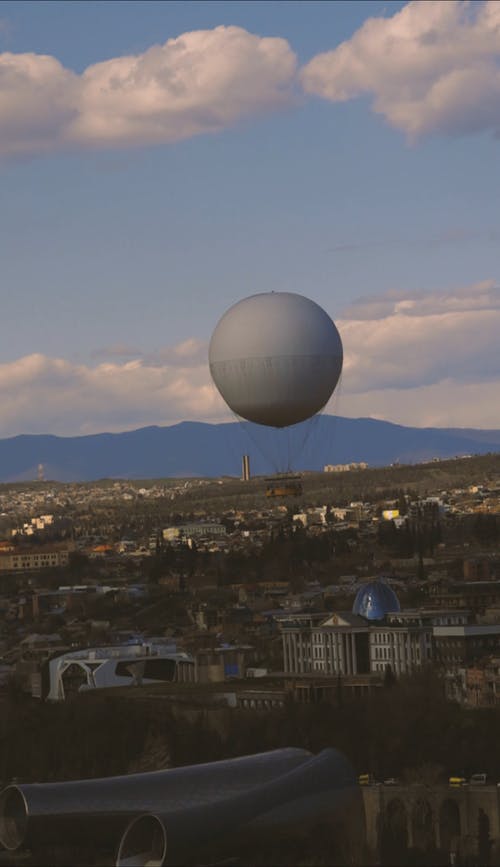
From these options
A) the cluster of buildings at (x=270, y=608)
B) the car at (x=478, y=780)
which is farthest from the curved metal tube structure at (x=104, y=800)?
the cluster of buildings at (x=270, y=608)

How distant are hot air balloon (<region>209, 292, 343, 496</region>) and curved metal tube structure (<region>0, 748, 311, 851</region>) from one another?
11.4 meters

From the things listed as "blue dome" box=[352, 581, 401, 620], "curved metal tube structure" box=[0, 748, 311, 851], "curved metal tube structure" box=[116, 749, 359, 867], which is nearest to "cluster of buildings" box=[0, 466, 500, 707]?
"blue dome" box=[352, 581, 401, 620]

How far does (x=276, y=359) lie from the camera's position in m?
57.6

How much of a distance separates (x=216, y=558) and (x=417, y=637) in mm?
52768

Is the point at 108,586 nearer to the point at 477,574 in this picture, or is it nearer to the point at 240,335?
the point at 477,574

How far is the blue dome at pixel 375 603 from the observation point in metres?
84.6

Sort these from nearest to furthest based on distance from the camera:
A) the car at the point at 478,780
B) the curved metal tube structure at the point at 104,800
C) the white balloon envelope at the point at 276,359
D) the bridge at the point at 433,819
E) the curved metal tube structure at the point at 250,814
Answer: the curved metal tube structure at the point at 250,814 → the bridge at the point at 433,819 → the curved metal tube structure at the point at 104,800 → the car at the point at 478,780 → the white balloon envelope at the point at 276,359

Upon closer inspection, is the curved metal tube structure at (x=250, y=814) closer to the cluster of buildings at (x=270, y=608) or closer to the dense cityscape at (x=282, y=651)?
the dense cityscape at (x=282, y=651)

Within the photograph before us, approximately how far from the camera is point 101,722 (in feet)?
207

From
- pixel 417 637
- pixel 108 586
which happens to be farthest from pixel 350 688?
pixel 108 586

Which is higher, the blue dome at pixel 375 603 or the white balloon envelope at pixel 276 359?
the white balloon envelope at pixel 276 359

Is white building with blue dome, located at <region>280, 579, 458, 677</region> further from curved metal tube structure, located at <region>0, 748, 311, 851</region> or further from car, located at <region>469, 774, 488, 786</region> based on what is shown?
curved metal tube structure, located at <region>0, 748, 311, 851</region>

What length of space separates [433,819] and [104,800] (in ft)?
21.8

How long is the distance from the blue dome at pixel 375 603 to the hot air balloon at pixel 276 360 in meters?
26.2
